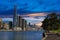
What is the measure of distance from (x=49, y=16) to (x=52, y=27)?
22.5 ft

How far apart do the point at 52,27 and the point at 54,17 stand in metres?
6.06

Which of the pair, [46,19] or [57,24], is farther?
[46,19]

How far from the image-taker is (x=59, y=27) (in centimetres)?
12250

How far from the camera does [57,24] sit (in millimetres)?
121688

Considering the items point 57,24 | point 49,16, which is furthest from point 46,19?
point 57,24

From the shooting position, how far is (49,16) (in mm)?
130375

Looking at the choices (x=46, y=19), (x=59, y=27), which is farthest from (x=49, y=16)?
(x=59, y=27)

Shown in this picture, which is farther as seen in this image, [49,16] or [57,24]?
[49,16]

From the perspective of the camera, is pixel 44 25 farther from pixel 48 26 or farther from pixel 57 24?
pixel 57 24

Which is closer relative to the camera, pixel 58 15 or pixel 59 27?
pixel 59 27

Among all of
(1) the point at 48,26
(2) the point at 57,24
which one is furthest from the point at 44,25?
(2) the point at 57,24

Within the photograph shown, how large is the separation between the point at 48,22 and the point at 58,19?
21.1ft

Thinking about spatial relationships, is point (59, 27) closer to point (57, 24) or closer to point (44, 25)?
point (57, 24)

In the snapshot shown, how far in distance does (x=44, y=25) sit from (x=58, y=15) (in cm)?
1031
